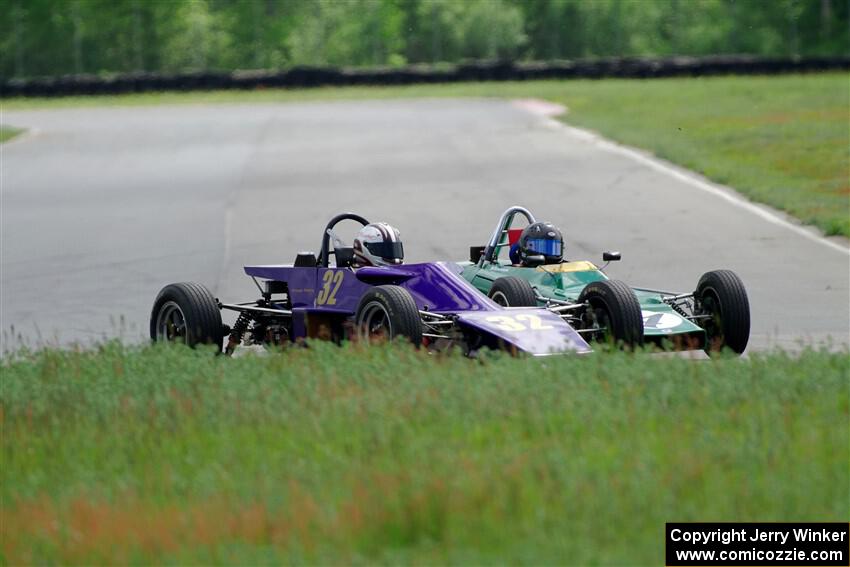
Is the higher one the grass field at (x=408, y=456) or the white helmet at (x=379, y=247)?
the white helmet at (x=379, y=247)

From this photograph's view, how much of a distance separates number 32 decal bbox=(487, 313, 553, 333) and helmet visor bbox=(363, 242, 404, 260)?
1.74 meters

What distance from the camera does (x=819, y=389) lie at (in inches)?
330

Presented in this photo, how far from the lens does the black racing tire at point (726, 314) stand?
11.2m

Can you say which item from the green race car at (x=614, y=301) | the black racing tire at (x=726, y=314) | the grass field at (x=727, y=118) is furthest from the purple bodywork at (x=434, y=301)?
the grass field at (x=727, y=118)

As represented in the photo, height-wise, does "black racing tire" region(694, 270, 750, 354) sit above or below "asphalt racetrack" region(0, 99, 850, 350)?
above

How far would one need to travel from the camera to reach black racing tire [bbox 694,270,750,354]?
11180 mm

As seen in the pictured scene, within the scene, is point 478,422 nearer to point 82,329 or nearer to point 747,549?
point 747,549

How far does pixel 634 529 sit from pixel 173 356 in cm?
469

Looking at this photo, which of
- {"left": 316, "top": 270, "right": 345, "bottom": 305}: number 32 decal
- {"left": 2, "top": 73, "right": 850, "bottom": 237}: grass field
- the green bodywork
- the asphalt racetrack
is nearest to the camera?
the green bodywork

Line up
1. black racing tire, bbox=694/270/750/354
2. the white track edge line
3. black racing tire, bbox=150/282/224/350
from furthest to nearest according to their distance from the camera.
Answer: the white track edge line
black racing tire, bbox=150/282/224/350
black racing tire, bbox=694/270/750/354

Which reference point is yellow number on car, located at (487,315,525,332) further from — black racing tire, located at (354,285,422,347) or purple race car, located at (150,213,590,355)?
black racing tire, located at (354,285,422,347)

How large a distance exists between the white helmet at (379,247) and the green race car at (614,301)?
793mm

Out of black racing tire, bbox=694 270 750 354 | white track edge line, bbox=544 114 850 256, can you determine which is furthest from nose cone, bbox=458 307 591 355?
white track edge line, bbox=544 114 850 256

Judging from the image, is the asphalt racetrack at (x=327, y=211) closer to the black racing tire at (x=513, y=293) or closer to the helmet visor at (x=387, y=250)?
the black racing tire at (x=513, y=293)
